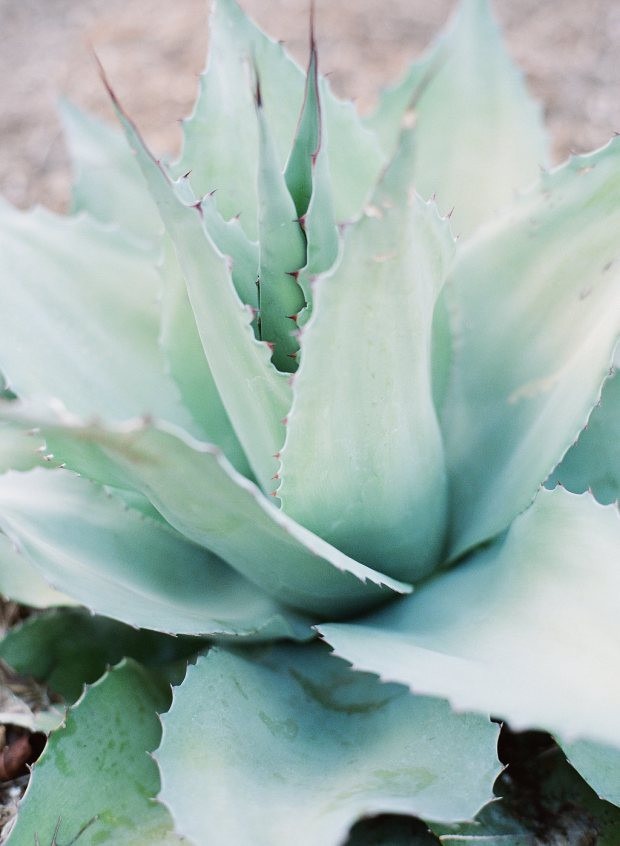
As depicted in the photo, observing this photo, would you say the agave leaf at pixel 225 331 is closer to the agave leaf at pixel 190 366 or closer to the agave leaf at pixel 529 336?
the agave leaf at pixel 190 366

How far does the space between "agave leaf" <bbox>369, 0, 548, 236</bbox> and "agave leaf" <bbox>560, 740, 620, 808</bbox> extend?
58 centimetres

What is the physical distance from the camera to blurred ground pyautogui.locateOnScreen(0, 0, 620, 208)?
1.79 meters

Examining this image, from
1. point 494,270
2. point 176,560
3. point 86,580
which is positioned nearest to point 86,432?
point 86,580

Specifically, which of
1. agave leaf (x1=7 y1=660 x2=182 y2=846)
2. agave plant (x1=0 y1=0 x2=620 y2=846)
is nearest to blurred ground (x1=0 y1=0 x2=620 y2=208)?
agave plant (x1=0 y1=0 x2=620 y2=846)

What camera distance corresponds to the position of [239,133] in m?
0.96

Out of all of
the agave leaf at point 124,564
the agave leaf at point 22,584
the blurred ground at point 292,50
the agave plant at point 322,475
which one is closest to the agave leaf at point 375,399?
the agave plant at point 322,475

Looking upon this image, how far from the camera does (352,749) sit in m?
0.80

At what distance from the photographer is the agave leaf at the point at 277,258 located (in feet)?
2.44

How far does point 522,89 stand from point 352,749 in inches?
30.8

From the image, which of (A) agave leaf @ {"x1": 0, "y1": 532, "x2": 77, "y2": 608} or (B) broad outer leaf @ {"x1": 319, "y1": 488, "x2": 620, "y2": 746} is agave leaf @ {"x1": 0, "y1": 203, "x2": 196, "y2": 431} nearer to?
(A) agave leaf @ {"x1": 0, "y1": 532, "x2": 77, "y2": 608}

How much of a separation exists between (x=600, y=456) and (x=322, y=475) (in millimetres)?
336

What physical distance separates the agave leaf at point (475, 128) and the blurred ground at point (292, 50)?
661 mm

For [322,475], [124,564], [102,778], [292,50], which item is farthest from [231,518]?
[292,50]

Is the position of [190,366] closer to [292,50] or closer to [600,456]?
[600,456]
